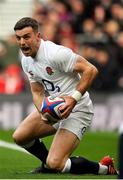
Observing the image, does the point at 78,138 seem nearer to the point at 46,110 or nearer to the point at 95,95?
the point at 46,110

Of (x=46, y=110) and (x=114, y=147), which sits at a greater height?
(x=46, y=110)

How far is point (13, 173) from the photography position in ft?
33.2

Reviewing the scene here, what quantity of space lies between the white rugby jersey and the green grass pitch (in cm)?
114

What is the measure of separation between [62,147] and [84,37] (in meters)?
10.9

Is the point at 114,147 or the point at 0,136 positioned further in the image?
the point at 0,136

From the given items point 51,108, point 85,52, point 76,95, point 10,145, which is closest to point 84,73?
point 76,95

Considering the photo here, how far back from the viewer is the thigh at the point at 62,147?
33.2 ft

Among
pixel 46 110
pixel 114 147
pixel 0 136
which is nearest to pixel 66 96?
pixel 46 110

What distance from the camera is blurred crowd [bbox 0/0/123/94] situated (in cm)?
1919

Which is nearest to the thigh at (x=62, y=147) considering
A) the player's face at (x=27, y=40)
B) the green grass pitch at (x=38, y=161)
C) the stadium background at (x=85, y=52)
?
the green grass pitch at (x=38, y=161)

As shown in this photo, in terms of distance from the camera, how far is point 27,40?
10.0m

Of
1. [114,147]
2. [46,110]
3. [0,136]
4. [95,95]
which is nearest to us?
[46,110]

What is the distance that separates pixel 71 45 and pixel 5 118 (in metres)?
2.64

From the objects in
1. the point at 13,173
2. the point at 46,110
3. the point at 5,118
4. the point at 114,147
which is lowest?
the point at 5,118
